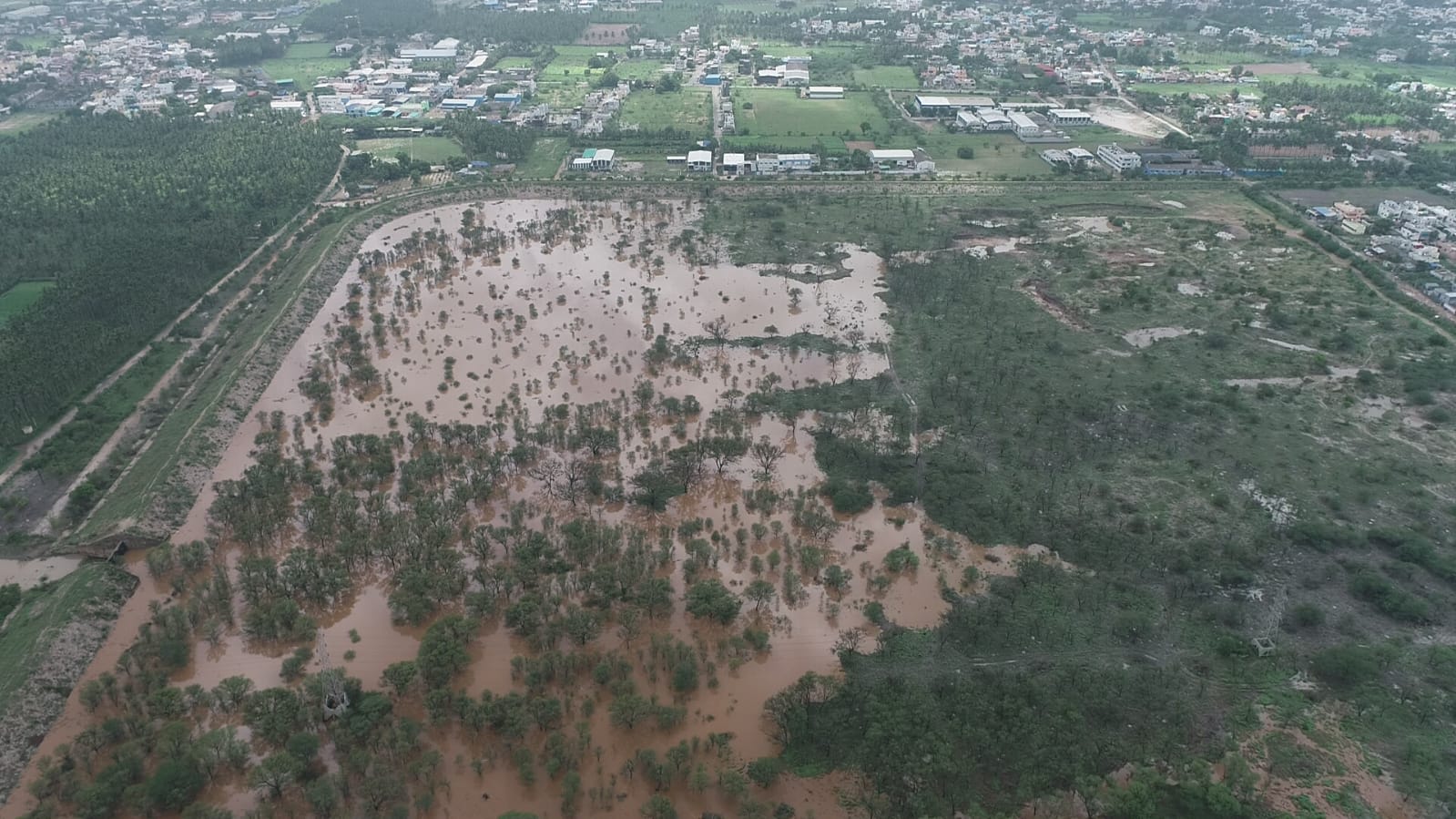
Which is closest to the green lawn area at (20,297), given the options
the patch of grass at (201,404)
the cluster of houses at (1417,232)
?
the patch of grass at (201,404)

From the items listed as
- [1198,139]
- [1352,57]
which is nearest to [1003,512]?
[1198,139]

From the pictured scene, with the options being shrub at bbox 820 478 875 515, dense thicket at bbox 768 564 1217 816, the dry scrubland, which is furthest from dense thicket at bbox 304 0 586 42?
dense thicket at bbox 768 564 1217 816

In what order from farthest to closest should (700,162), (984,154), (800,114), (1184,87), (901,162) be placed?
(1184,87) < (800,114) < (984,154) < (901,162) < (700,162)

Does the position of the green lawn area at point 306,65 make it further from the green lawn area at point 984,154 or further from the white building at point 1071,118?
the white building at point 1071,118

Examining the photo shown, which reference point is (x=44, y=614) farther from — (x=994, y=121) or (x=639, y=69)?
(x=639, y=69)

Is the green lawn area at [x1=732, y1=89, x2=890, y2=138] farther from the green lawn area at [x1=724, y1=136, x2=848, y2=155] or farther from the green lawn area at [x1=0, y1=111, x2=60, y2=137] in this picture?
the green lawn area at [x1=0, y1=111, x2=60, y2=137]

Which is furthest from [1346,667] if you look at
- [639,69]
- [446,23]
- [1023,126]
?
[446,23]
